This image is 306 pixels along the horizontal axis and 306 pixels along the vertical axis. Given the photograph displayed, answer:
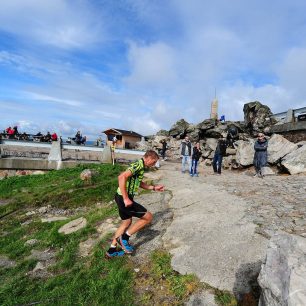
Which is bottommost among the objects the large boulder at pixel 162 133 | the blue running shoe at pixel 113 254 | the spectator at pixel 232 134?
the blue running shoe at pixel 113 254

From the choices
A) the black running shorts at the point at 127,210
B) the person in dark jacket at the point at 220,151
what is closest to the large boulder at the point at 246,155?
the person in dark jacket at the point at 220,151

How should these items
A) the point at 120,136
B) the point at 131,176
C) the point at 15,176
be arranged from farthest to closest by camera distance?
the point at 120,136, the point at 15,176, the point at 131,176

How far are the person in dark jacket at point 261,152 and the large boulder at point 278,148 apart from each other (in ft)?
4.58

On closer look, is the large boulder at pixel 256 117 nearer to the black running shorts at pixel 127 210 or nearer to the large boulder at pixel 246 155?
the large boulder at pixel 246 155

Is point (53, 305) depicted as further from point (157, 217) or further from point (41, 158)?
point (41, 158)

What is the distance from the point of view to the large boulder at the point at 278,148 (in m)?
16.0

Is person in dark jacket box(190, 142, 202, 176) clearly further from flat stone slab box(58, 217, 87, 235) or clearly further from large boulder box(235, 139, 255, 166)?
flat stone slab box(58, 217, 87, 235)

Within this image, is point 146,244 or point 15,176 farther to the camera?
point 15,176

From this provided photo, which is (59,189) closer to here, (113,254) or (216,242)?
(113,254)

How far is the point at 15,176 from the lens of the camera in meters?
17.0

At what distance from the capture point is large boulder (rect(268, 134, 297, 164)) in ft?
52.4

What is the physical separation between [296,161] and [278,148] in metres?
2.17

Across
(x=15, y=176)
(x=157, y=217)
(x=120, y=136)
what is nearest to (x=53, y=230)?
(x=157, y=217)

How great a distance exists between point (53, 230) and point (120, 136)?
1608 inches
